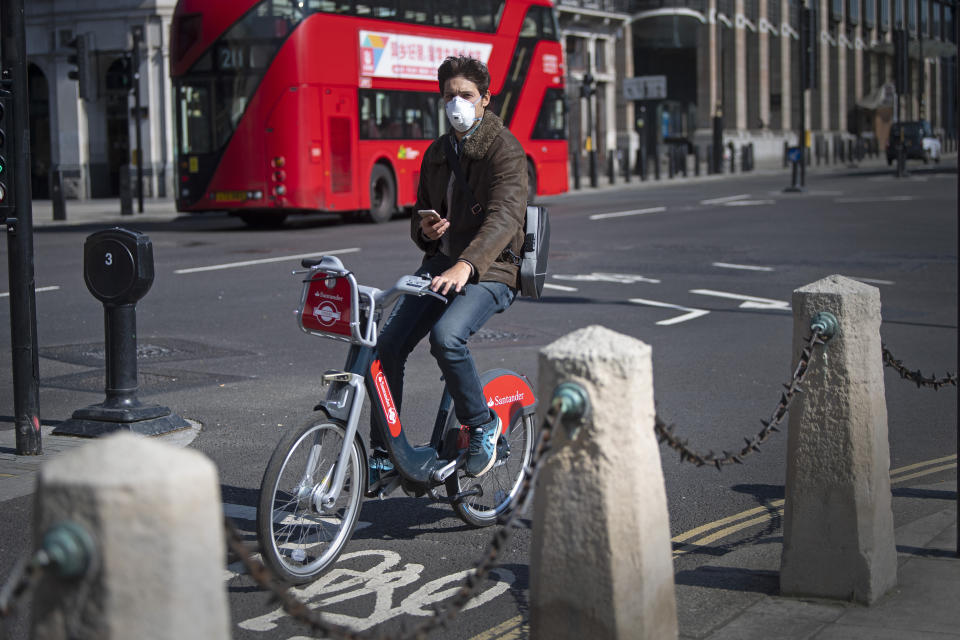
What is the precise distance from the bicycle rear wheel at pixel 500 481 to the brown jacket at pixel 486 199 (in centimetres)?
69

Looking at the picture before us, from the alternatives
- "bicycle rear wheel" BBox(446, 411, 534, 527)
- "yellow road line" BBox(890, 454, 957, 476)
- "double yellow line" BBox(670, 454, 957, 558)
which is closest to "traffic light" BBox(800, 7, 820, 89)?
"yellow road line" BBox(890, 454, 957, 476)

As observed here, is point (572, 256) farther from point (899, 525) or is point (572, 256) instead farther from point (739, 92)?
point (739, 92)

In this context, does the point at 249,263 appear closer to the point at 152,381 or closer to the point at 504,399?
the point at 152,381

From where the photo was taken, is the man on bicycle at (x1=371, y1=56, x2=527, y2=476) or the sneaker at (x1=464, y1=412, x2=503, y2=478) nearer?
the man on bicycle at (x1=371, y1=56, x2=527, y2=476)

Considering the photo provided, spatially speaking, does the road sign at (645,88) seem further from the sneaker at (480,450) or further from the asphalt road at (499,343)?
the sneaker at (480,450)

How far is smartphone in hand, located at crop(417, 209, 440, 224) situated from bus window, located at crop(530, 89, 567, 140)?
22.8m

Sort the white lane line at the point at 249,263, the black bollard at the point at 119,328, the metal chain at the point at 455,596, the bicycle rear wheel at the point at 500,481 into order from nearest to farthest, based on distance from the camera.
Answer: the metal chain at the point at 455,596
the bicycle rear wheel at the point at 500,481
the black bollard at the point at 119,328
the white lane line at the point at 249,263

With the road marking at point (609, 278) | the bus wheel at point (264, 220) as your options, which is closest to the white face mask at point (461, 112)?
the road marking at point (609, 278)

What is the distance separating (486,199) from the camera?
503cm

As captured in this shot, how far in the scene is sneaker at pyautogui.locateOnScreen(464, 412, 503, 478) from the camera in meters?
5.10

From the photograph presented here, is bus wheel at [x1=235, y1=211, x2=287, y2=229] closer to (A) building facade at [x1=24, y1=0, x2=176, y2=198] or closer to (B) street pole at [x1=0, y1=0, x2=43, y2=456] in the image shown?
(A) building facade at [x1=24, y1=0, x2=176, y2=198]

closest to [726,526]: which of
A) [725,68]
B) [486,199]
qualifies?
[486,199]

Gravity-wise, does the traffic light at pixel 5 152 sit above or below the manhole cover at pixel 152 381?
above

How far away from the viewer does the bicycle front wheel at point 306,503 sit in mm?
4250
